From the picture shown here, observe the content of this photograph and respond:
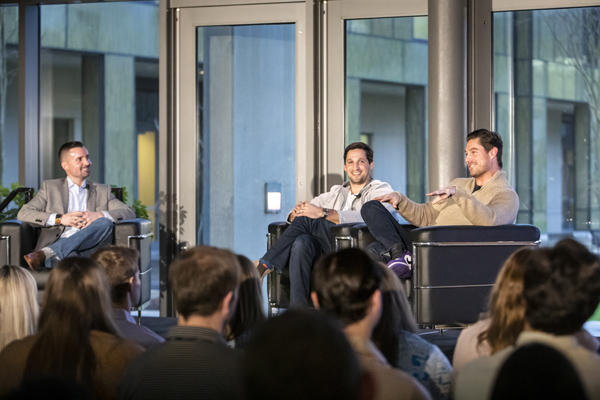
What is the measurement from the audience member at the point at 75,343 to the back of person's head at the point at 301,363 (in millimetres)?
871

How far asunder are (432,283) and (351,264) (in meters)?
2.40

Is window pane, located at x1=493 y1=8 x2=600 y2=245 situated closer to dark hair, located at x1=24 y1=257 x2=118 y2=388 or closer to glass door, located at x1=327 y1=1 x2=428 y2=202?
glass door, located at x1=327 y1=1 x2=428 y2=202

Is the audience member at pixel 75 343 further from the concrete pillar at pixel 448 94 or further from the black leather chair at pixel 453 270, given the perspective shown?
the concrete pillar at pixel 448 94

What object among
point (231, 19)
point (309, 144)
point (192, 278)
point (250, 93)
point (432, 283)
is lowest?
point (432, 283)

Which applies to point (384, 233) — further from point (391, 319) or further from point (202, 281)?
point (202, 281)

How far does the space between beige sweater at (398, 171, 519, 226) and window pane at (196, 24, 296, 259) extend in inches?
70.1

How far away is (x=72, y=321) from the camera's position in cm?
191

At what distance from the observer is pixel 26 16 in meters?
6.67

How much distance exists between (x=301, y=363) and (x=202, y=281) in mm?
771

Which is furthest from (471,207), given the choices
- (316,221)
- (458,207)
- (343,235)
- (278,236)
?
(278,236)

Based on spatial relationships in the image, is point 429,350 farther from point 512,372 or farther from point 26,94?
point 26,94

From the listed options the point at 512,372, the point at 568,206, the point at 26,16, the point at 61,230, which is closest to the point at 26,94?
the point at 26,16

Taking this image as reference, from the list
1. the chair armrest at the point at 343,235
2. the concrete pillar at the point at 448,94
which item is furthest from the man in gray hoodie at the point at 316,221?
the concrete pillar at the point at 448,94

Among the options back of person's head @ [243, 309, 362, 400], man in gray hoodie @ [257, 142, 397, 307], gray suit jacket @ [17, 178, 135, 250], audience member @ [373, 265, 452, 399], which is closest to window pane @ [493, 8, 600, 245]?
man in gray hoodie @ [257, 142, 397, 307]
